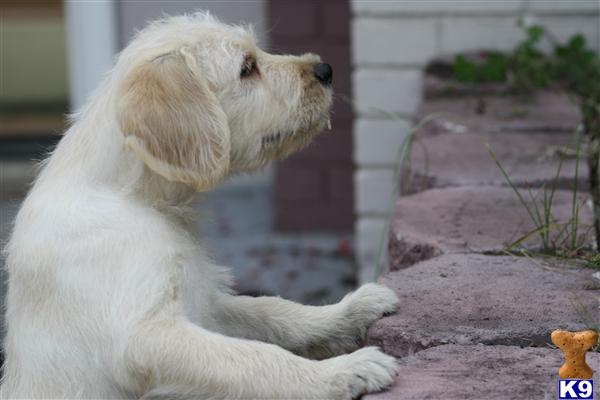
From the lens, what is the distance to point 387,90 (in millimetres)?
6949

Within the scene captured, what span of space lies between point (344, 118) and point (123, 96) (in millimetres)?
5504

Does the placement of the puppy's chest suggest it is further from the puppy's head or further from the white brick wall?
the white brick wall

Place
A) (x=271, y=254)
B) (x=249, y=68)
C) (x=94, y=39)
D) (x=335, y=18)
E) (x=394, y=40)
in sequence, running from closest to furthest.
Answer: (x=249, y=68) < (x=394, y=40) < (x=94, y=39) < (x=335, y=18) < (x=271, y=254)

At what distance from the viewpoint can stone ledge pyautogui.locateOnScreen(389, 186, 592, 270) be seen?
382 cm

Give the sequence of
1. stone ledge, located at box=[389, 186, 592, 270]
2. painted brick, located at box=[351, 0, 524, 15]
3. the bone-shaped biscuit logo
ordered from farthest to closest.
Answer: painted brick, located at box=[351, 0, 524, 15] → stone ledge, located at box=[389, 186, 592, 270] → the bone-shaped biscuit logo

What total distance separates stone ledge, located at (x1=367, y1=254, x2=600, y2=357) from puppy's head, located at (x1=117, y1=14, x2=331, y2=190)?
0.64 metres

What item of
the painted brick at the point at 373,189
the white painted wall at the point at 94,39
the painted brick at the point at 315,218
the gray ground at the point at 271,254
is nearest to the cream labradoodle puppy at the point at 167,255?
the painted brick at the point at 373,189

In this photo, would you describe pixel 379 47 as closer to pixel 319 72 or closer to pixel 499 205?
pixel 499 205

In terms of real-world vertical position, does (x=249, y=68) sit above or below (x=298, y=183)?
above

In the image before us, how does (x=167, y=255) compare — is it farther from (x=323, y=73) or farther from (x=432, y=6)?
(x=432, y=6)

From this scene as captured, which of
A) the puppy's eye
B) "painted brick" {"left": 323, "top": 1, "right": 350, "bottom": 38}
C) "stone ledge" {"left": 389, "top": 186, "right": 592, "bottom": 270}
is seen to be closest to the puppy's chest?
the puppy's eye

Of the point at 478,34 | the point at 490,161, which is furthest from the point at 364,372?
the point at 478,34

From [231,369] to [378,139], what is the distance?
4.40 meters

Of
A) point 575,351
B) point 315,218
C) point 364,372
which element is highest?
point 575,351
